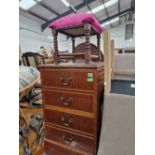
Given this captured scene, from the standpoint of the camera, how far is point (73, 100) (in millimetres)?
954

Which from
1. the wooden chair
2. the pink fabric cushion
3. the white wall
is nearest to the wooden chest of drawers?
the pink fabric cushion

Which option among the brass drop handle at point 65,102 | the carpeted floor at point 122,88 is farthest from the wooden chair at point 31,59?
the carpeted floor at point 122,88

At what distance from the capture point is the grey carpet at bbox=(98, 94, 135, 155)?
77cm

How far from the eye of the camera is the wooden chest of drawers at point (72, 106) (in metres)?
0.88

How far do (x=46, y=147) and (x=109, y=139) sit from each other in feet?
1.85

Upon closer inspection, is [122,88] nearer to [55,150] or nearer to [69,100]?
[69,100]

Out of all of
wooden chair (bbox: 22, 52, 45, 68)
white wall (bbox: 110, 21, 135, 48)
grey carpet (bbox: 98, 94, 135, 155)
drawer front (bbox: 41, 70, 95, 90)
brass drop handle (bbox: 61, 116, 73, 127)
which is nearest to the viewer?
grey carpet (bbox: 98, 94, 135, 155)

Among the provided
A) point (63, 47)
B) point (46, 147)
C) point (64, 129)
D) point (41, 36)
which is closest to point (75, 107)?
point (64, 129)

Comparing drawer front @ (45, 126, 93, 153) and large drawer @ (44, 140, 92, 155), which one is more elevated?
drawer front @ (45, 126, 93, 153)

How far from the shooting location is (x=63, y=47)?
678cm

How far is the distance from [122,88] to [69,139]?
520mm

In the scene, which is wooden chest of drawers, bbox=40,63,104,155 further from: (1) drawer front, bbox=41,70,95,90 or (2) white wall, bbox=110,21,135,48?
(2) white wall, bbox=110,21,135,48

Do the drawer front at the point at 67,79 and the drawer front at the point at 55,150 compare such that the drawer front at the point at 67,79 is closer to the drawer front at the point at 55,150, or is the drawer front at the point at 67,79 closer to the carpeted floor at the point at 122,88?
the carpeted floor at the point at 122,88

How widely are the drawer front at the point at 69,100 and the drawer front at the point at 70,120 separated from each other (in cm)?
7
